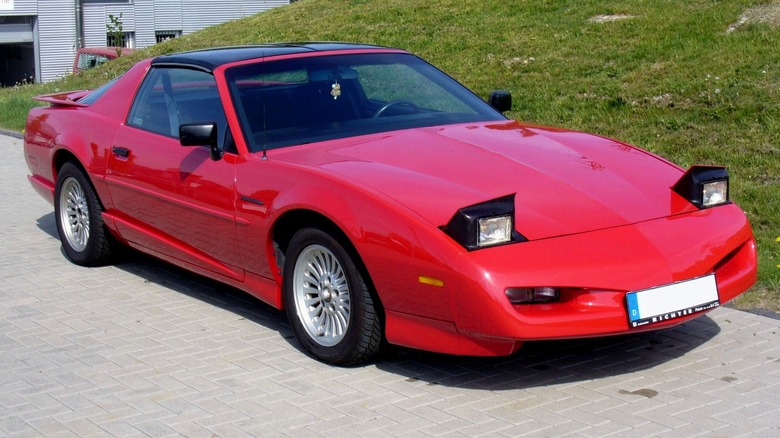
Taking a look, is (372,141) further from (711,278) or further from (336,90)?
(711,278)

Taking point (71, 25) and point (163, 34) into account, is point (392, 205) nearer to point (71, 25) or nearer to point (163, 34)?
point (71, 25)

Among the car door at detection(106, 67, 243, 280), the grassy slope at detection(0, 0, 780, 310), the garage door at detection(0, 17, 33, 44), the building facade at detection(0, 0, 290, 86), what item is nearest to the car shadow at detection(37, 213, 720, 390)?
the car door at detection(106, 67, 243, 280)

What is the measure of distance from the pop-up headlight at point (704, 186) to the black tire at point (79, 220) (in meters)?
3.84

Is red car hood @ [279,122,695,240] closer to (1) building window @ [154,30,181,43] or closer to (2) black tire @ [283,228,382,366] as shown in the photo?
(2) black tire @ [283,228,382,366]

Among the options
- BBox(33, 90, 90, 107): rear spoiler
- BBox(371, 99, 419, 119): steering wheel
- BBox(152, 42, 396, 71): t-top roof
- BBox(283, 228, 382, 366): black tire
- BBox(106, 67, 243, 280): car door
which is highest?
BBox(152, 42, 396, 71): t-top roof

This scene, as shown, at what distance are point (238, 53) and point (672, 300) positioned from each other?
3132 mm

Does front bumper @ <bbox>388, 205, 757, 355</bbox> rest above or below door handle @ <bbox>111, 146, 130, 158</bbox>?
below

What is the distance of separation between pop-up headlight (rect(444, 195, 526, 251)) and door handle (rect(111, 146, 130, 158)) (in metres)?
2.82

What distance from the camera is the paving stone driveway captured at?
4.56m

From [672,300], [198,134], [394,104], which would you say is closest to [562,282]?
[672,300]

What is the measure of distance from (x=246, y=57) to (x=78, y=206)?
190cm

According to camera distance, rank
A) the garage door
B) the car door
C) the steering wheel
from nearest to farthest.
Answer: the car door, the steering wheel, the garage door

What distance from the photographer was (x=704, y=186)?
537 cm

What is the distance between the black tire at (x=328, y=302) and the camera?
509cm
